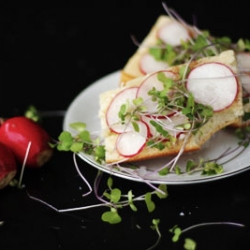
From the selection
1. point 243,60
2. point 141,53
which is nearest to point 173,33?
point 141,53

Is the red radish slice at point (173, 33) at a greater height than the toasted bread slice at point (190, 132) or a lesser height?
greater

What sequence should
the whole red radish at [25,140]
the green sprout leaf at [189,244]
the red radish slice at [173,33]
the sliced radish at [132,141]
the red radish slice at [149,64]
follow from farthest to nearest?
the red radish slice at [173,33] → the red radish slice at [149,64] → the whole red radish at [25,140] → the sliced radish at [132,141] → the green sprout leaf at [189,244]

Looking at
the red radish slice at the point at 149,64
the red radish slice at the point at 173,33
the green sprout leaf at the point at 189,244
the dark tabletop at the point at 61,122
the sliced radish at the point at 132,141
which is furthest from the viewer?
the red radish slice at the point at 173,33

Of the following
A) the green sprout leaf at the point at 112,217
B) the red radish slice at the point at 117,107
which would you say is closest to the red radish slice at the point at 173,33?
the red radish slice at the point at 117,107

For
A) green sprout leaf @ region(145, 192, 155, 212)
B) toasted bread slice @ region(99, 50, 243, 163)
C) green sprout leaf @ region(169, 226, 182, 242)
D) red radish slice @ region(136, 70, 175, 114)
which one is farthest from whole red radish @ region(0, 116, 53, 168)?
green sprout leaf @ region(169, 226, 182, 242)

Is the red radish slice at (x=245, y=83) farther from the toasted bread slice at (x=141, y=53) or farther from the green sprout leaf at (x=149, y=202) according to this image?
the green sprout leaf at (x=149, y=202)

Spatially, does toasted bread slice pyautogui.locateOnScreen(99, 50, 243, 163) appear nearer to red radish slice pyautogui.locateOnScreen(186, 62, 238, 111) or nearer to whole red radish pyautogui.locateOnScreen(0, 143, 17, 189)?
red radish slice pyautogui.locateOnScreen(186, 62, 238, 111)
